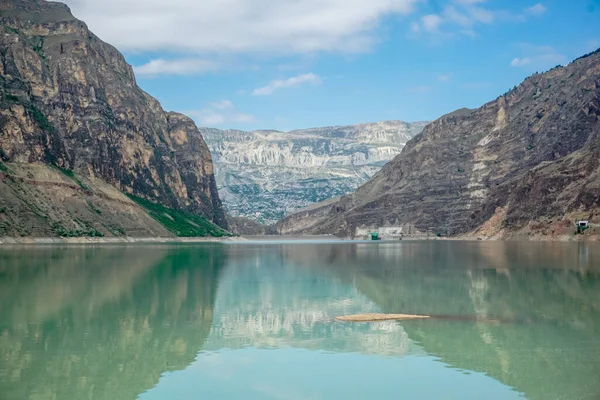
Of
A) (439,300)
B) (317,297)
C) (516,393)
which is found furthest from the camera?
(317,297)

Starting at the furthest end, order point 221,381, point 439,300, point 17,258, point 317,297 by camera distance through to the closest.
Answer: point 17,258
point 317,297
point 439,300
point 221,381

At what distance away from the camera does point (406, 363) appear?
36.1 m

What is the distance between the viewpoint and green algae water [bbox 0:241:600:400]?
3147 centimetres

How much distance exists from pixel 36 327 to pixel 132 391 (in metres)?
17.5

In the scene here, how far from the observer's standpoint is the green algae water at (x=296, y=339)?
3147 centimetres

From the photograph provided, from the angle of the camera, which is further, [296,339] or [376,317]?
[376,317]

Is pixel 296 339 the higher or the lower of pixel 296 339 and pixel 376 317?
the lower

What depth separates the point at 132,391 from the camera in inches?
1214

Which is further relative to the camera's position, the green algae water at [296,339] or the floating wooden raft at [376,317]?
the floating wooden raft at [376,317]

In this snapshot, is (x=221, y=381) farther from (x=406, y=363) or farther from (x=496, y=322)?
(x=496, y=322)

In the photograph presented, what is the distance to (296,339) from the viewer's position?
42.8 m

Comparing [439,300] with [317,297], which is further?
[317,297]

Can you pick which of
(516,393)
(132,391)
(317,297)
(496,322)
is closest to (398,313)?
(496,322)

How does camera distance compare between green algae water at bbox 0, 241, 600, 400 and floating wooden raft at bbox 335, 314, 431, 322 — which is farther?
floating wooden raft at bbox 335, 314, 431, 322
